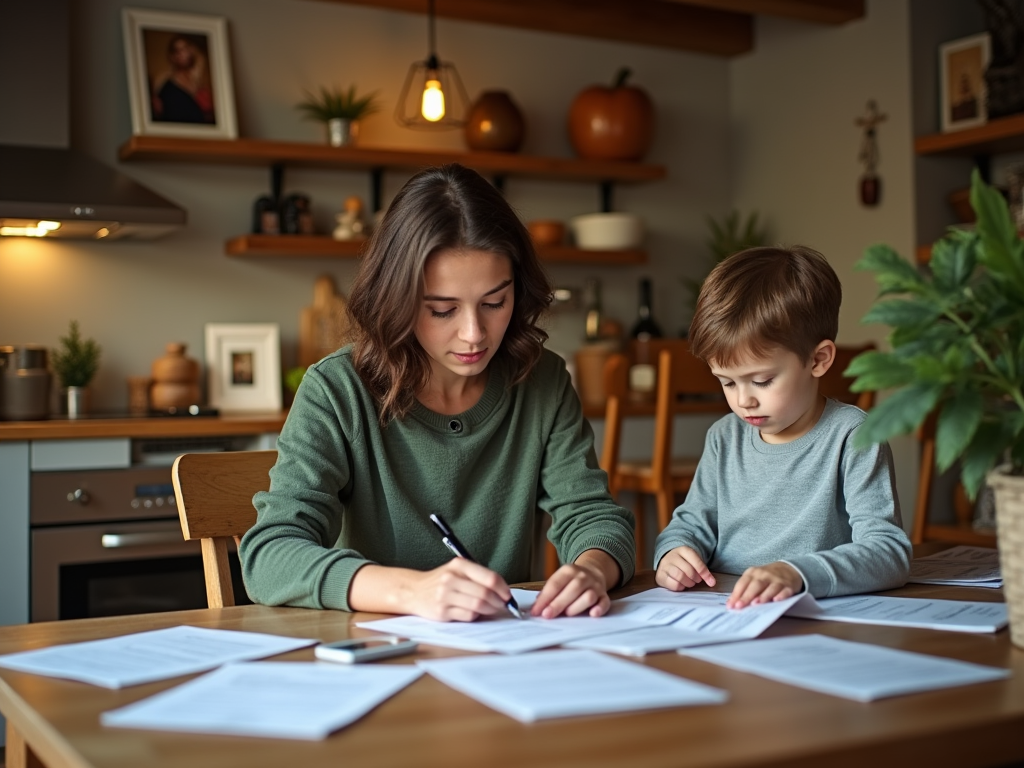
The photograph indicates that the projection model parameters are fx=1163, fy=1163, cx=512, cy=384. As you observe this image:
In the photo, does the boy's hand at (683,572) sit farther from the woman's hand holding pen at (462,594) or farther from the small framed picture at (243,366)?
the small framed picture at (243,366)

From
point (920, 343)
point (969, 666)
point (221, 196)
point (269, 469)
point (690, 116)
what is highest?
point (690, 116)

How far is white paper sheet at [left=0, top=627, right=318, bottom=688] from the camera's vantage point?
98 cm

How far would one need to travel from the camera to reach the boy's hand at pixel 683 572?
4.63 feet

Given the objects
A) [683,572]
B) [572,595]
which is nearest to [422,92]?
[683,572]

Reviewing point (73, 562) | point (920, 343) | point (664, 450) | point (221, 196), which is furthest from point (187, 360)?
point (920, 343)

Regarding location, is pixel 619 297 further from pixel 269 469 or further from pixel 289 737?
pixel 289 737

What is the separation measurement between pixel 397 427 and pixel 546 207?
2.77 m

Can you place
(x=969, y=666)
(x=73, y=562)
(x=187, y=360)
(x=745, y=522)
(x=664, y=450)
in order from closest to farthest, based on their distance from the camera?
(x=969, y=666) → (x=745, y=522) → (x=73, y=562) → (x=664, y=450) → (x=187, y=360)

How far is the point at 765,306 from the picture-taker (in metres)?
1.56

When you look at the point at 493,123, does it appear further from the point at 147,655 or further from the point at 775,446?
the point at 147,655

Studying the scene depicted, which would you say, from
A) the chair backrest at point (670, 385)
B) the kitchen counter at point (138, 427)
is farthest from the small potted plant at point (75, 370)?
the chair backrest at point (670, 385)

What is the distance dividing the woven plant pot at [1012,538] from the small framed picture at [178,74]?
3025 mm

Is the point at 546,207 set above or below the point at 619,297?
above

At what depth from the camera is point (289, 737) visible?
80cm
